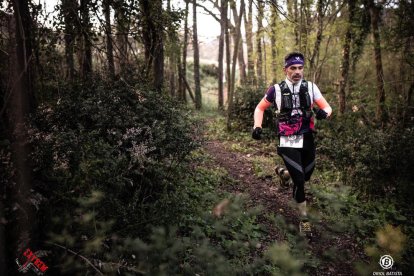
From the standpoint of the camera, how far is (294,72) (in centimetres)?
478

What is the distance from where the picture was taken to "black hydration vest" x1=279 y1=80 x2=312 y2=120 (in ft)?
15.8

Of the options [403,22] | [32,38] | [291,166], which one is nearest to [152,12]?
[32,38]

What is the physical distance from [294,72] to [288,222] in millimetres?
2312

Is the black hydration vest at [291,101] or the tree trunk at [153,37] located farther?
the tree trunk at [153,37]

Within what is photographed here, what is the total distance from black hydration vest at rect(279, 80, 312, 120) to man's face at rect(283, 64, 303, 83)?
0.12 meters

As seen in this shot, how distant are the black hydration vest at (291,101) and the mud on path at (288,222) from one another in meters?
1.56

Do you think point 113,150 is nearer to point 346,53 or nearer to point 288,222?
point 288,222

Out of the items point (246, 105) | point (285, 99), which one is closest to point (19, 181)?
point (285, 99)

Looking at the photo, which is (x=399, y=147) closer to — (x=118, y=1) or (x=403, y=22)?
(x=403, y=22)

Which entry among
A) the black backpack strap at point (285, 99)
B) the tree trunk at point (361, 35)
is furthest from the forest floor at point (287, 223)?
the tree trunk at point (361, 35)

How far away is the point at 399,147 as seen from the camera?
618cm

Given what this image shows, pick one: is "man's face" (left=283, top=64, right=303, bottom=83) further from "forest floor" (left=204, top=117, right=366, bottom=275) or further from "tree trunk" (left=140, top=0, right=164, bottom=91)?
"tree trunk" (left=140, top=0, right=164, bottom=91)

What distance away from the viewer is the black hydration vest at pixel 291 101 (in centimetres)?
480

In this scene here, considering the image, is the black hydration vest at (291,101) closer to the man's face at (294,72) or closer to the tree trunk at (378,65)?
the man's face at (294,72)
